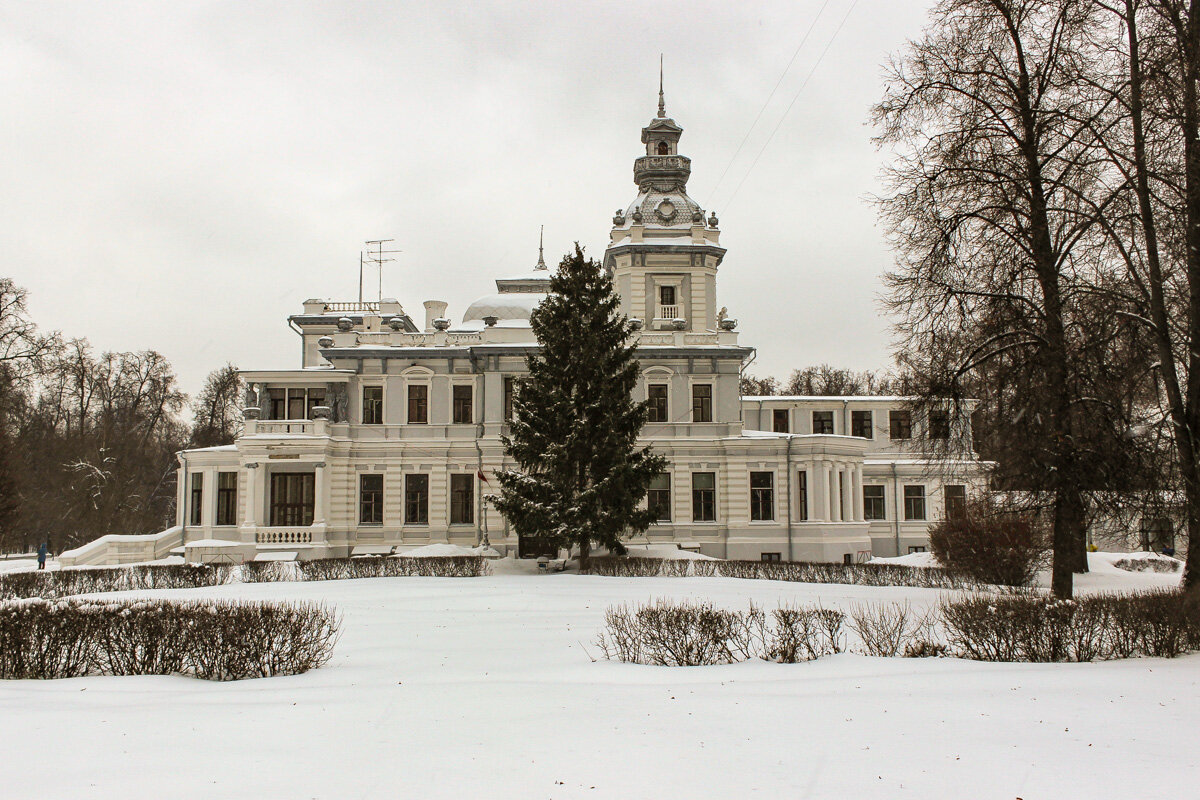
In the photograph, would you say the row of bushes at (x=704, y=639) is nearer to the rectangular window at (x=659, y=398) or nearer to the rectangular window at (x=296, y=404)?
the rectangular window at (x=659, y=398)

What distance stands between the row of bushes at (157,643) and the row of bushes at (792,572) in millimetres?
14436

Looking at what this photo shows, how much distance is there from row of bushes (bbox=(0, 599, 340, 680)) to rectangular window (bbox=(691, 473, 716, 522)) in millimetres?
26453

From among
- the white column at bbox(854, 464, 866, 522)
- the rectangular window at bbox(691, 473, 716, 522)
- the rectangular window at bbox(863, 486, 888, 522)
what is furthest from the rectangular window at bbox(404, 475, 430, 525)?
the rectangular window at bbox(863, 486, 888, 522)

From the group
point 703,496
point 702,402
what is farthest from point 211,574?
point 702,402

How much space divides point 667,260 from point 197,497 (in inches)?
874

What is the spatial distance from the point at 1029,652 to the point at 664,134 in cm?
3384

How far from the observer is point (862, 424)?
42438mm

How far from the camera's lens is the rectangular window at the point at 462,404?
36.7 meters

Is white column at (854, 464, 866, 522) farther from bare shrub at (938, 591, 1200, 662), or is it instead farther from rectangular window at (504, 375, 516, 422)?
bare shrub at (938, 591, 1200, 662)

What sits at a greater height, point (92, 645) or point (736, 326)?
point (736, 326)

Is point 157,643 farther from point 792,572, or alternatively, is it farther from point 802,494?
point 802,494

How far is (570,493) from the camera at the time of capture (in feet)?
86.5

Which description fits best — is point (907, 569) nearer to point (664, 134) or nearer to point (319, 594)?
point (319, 594)

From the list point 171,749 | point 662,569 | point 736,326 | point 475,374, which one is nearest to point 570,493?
point 662,569
